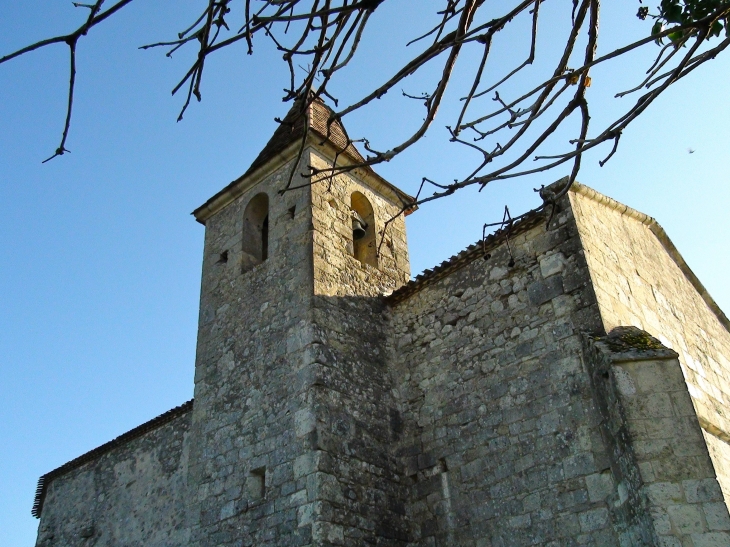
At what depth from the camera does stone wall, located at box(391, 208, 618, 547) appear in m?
6.57

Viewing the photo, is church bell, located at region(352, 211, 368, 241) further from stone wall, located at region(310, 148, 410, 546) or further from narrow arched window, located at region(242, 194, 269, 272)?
narrow arched window, located at region(242, 194, 269, 272)

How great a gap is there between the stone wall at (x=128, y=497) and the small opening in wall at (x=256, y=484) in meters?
2.34

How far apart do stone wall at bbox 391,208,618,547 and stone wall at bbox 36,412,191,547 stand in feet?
13.1

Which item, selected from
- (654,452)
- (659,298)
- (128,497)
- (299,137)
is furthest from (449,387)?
(128,497)

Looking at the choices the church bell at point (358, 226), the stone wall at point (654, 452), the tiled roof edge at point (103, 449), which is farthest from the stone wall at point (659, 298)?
the tiled roof edge at point (103, 449)

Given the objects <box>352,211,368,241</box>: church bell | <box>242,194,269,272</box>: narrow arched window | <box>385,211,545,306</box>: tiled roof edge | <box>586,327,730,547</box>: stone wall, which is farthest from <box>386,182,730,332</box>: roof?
<box>242,194,269,272</box>: narrow arched window

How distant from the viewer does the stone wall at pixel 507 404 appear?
6.57 metres

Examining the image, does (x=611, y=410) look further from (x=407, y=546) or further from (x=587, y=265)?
A: (x=407, y=546)

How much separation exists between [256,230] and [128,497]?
191 inches

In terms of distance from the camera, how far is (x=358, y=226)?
10117 mm

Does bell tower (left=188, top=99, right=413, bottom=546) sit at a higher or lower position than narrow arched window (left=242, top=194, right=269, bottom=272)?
lower

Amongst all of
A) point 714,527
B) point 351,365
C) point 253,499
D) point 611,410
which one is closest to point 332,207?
point 351,365

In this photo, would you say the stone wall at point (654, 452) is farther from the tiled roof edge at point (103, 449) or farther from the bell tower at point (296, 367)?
the tiled roof edge at point (103, 449)

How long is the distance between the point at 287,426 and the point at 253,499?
2.91 ft
